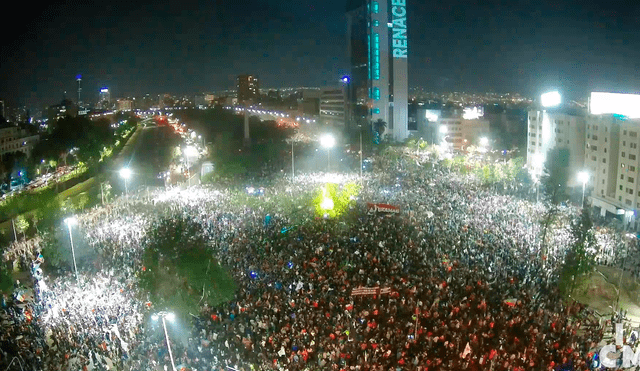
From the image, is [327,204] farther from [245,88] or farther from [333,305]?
[245,88]

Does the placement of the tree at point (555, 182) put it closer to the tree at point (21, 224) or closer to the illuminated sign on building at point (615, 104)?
the illuminated sign on building at point (615, 104)

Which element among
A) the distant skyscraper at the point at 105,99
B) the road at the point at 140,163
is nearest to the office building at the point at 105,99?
the distant skyscraper at the point at 105,99

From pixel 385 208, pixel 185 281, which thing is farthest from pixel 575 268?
pixel 185 281

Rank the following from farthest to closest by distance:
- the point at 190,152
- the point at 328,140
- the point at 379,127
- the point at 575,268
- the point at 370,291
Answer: the point at 379,127
the point at 190,152
the point at 328,140
the point at 575,268
the point at 370,291

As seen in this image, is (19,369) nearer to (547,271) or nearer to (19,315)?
(19,315)

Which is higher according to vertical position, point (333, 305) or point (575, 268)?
point (575, 268)

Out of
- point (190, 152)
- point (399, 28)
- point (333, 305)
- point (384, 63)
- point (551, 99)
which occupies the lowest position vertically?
point (333, 305)

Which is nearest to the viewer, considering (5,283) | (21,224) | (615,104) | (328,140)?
(5,283)
